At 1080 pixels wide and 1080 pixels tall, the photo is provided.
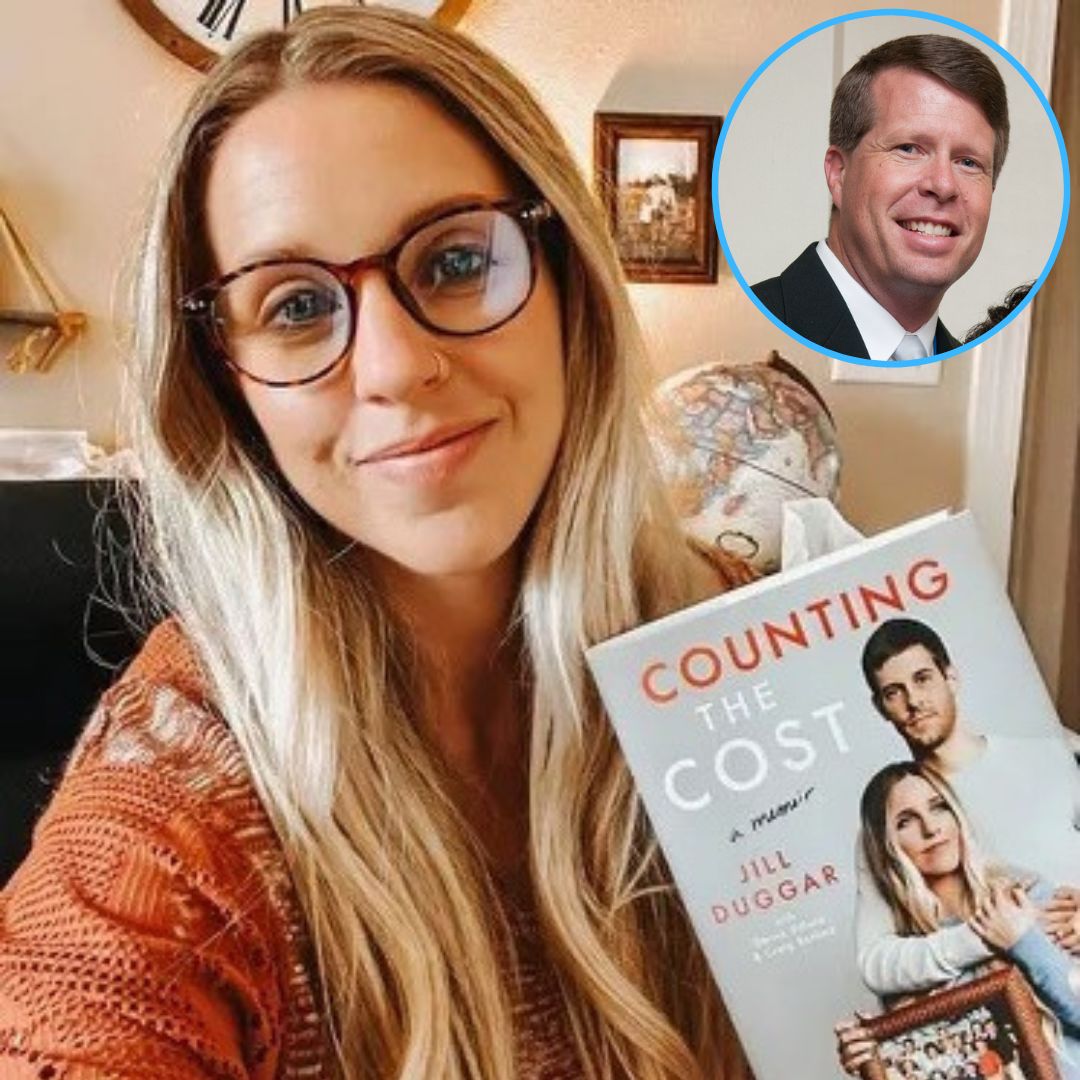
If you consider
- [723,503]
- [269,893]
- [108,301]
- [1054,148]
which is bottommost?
[269,893]

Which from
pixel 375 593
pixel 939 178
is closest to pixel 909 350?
pixel 939 178

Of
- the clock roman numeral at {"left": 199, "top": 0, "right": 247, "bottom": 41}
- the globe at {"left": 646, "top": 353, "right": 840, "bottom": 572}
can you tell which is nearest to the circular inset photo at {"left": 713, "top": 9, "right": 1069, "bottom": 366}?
the globe at {"left": 646, "top": 353, "right": 840, "bottom": 572}

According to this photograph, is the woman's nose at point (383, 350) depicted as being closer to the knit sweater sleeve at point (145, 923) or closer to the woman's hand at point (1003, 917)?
the knit sweater sleeve at point (145, 923)

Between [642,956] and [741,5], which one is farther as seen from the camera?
[741,5]

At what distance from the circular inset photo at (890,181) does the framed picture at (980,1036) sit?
1.38m

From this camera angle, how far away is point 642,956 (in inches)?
29.4

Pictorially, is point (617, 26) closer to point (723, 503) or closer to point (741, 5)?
point (741, 5)

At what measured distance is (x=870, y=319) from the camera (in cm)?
189

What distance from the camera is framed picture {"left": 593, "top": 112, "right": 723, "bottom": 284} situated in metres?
1.86

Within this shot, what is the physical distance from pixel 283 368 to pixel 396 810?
24 centimetres

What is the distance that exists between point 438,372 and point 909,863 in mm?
326

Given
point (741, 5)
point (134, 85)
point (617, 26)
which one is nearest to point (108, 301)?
point (134, 85)

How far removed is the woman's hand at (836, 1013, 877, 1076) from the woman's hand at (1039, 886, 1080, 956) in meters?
0.10

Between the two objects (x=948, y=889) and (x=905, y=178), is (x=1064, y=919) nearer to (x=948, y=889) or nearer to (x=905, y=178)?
(x=948, y=889)
